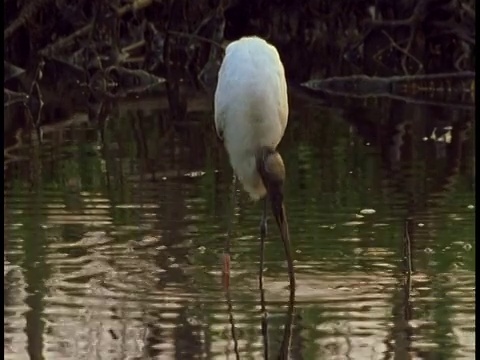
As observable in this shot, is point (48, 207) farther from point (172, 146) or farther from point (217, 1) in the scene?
point (217, 1)

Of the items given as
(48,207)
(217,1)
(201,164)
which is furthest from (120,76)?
(48,207)

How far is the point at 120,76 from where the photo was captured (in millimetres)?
25219

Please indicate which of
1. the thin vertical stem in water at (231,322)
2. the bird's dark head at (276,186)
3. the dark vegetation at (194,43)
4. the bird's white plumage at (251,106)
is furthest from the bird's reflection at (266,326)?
the dark vegetation at (194,43)

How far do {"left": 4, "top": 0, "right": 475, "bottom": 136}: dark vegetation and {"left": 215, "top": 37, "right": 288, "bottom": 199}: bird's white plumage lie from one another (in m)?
12.8

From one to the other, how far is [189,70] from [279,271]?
19.6 metres

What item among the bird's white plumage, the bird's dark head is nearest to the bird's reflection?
the bird's dark head

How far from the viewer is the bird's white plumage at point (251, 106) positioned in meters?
9.70

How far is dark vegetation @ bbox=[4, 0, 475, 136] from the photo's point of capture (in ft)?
82.2

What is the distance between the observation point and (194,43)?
2759 cm

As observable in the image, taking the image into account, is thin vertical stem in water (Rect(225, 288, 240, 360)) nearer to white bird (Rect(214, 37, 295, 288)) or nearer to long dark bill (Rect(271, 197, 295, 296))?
long dark bill (Rect(271, 197, 295, 296))

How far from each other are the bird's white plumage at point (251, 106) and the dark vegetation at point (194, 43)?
12761 mm

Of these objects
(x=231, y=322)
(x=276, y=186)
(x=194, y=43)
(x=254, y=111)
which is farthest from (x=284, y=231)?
(x=194, y=43)

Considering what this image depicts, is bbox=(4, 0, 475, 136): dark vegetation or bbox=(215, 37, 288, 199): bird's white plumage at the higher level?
bbox=(4, 0, 475, 136): dark vegetation

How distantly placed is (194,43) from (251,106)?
1802cm
